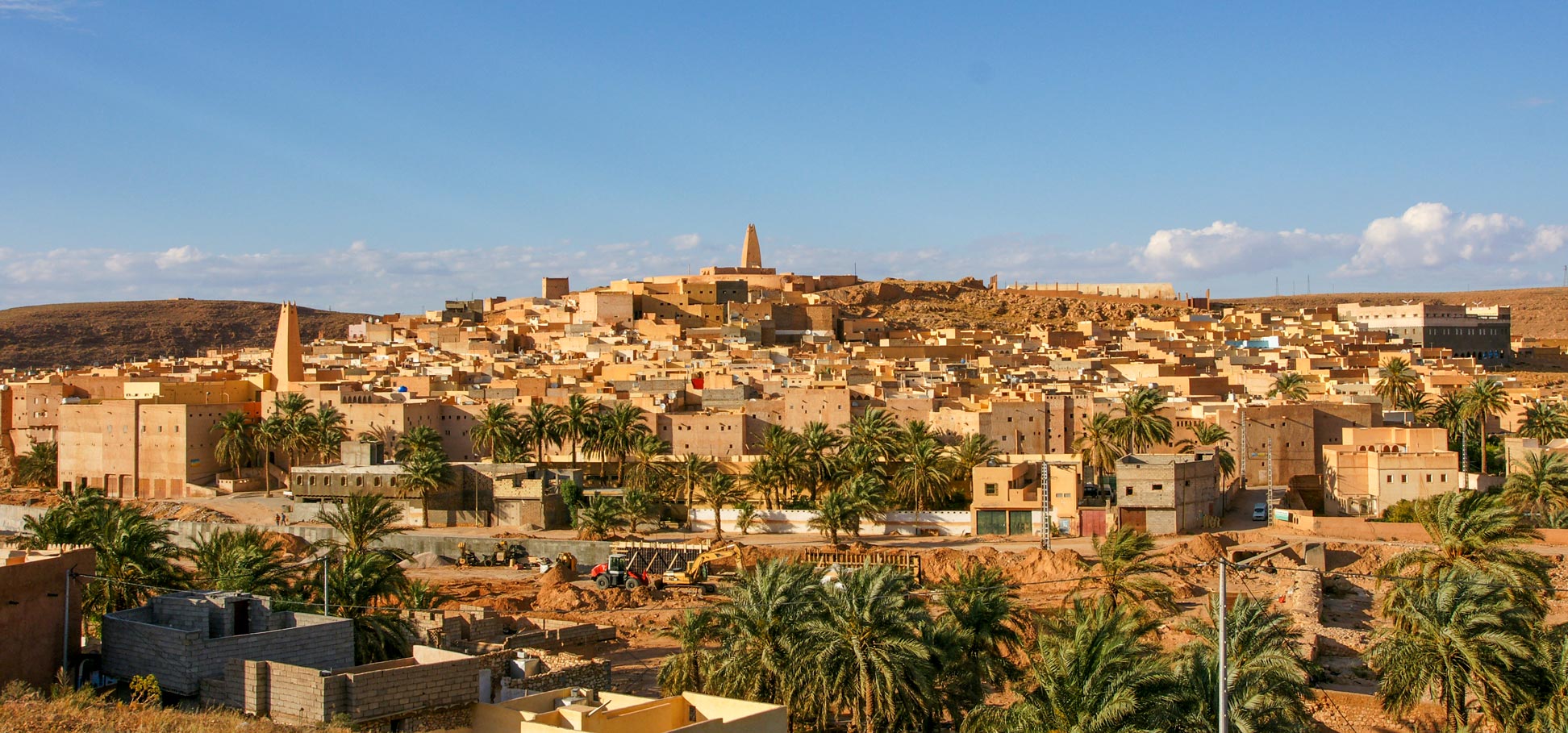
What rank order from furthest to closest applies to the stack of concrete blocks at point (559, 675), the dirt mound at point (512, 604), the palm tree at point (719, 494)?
the palm tree at point (719, 494)
the dirt mound at point (512, 604)
the stack of concrete blocks at point (559, 675)

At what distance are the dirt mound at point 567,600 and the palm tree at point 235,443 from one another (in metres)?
17.0

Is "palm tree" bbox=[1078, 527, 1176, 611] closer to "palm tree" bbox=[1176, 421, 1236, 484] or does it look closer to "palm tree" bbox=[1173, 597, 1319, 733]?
"palm tree" bbox=[1173, 597, 1319, 733]

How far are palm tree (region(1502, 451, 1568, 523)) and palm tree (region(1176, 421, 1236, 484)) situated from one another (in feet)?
19.9

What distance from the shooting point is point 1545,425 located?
38906 millimetres

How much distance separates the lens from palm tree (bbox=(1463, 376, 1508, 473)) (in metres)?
38.5

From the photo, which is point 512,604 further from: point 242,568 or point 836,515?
point 242,568

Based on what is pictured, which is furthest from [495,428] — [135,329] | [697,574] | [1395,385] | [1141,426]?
[135,329]

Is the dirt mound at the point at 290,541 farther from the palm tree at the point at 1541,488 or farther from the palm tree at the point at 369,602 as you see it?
the palm tree at the point at 1541,488

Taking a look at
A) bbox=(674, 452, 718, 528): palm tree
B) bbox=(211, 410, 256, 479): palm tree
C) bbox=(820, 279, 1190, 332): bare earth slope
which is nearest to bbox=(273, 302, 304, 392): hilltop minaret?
bbox=(211, 410, 256, 479): palm tree

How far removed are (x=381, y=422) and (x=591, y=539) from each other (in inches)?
455

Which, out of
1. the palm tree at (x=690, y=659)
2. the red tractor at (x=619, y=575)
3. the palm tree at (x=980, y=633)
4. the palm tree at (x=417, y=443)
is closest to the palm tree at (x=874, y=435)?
the red tractor at (x=619, y=575)

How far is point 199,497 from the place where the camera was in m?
41.5

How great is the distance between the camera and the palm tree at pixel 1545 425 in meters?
38.6

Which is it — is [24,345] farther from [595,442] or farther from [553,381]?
[595,442]
